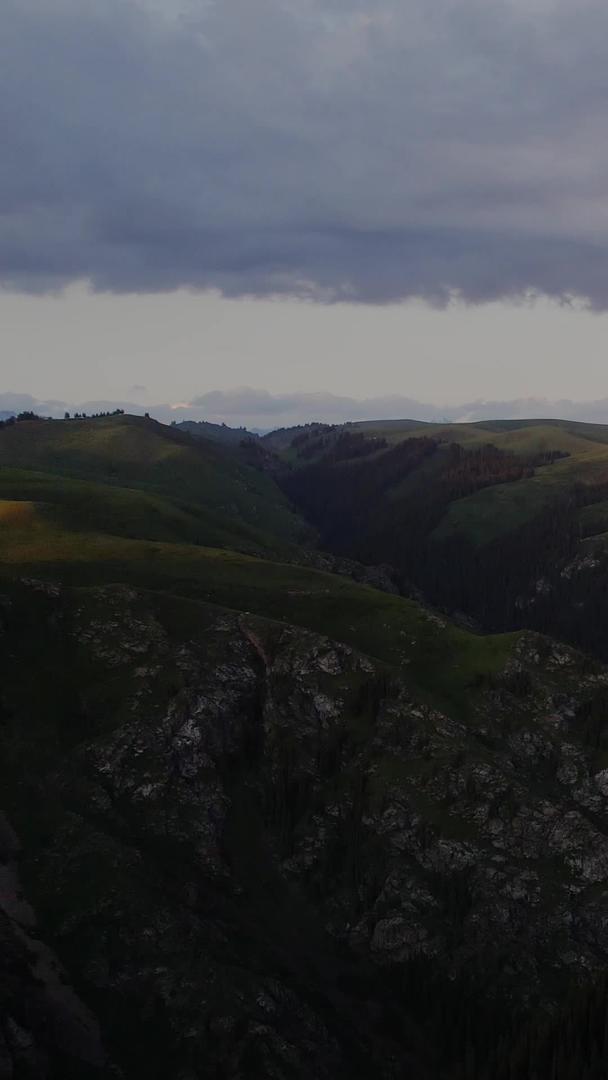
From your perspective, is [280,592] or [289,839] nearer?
[289,839]

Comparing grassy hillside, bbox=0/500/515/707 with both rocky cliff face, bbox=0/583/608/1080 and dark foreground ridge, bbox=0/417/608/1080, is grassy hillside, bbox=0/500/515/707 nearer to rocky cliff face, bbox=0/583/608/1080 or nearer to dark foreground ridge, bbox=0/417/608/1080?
dark foreground ridge, bbox=0/417/608/1080

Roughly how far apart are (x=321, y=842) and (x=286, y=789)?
31.0ft

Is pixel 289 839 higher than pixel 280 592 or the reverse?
the reverse

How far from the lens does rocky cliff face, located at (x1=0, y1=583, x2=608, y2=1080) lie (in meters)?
76.7

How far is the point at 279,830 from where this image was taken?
105688mm

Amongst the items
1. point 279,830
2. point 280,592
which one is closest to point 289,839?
point 279,830

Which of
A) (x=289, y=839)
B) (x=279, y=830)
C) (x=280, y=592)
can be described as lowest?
(x=289, y=839)

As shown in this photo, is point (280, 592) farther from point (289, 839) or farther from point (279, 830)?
point (289, 839)

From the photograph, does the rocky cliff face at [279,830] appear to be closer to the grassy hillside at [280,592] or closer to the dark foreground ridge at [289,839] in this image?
the dark foreground ridge at [289,839]

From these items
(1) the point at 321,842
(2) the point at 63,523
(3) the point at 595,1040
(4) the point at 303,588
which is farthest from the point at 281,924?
(2) the point at 63,523

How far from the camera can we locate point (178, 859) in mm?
94688

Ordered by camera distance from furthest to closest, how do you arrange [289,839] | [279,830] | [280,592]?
[280,592], [279,830], [289,839]

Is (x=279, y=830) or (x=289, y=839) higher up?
(x=279, y=830)

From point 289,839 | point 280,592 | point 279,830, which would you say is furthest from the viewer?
point 280,592
